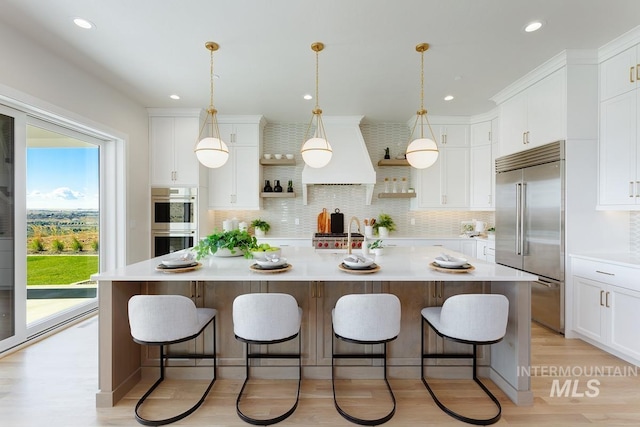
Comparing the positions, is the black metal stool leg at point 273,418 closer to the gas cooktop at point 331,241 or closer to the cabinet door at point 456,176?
the gas cooktop at point 331,241

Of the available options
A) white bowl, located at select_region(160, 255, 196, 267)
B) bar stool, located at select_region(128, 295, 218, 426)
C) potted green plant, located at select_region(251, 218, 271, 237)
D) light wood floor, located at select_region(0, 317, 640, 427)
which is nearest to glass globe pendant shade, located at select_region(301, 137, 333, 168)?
white bowl, located at select_region(160, 255, 196, 267)

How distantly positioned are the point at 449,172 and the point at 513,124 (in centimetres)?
128

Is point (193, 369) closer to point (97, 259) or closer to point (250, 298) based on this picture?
point (250, 298)

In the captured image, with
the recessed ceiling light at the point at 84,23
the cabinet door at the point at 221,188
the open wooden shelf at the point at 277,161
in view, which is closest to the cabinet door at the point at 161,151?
the cabinet door at the point at 221,188

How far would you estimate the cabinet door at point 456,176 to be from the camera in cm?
489

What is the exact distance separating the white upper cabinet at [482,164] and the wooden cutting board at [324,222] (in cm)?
243

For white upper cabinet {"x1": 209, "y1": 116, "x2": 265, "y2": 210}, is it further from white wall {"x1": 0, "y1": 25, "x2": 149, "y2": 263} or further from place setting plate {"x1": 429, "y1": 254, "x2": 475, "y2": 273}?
place setting plate {"x1": 429, "y1": 254, "x2": 475, "y2": 273}

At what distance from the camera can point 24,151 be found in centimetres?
283

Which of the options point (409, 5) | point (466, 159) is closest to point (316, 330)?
point (409, 5)

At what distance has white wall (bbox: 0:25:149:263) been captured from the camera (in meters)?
2.52

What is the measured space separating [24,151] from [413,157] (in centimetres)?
376

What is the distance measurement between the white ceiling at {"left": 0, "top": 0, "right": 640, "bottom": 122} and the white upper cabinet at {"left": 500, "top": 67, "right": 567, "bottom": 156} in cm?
28

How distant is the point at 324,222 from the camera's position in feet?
17.0

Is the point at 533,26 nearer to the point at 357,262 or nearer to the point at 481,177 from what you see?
the point at 357,262
